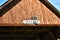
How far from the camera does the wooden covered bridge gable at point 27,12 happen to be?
1389cm

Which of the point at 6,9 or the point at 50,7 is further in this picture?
the point at 50,7

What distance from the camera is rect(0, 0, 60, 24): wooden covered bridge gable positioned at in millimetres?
13891

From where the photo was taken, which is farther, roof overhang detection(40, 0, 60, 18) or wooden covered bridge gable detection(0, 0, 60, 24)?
roof overhang detection(40, 0, 60, 18)

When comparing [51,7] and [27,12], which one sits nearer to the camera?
[27,12]

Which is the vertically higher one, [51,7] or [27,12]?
[51,7]

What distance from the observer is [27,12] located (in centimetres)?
1428

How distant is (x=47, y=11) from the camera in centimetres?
1483

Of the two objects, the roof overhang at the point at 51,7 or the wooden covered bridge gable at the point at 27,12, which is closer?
the wooden covered bridge gable at the point at 27,12

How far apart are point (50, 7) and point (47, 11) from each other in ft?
1.13
